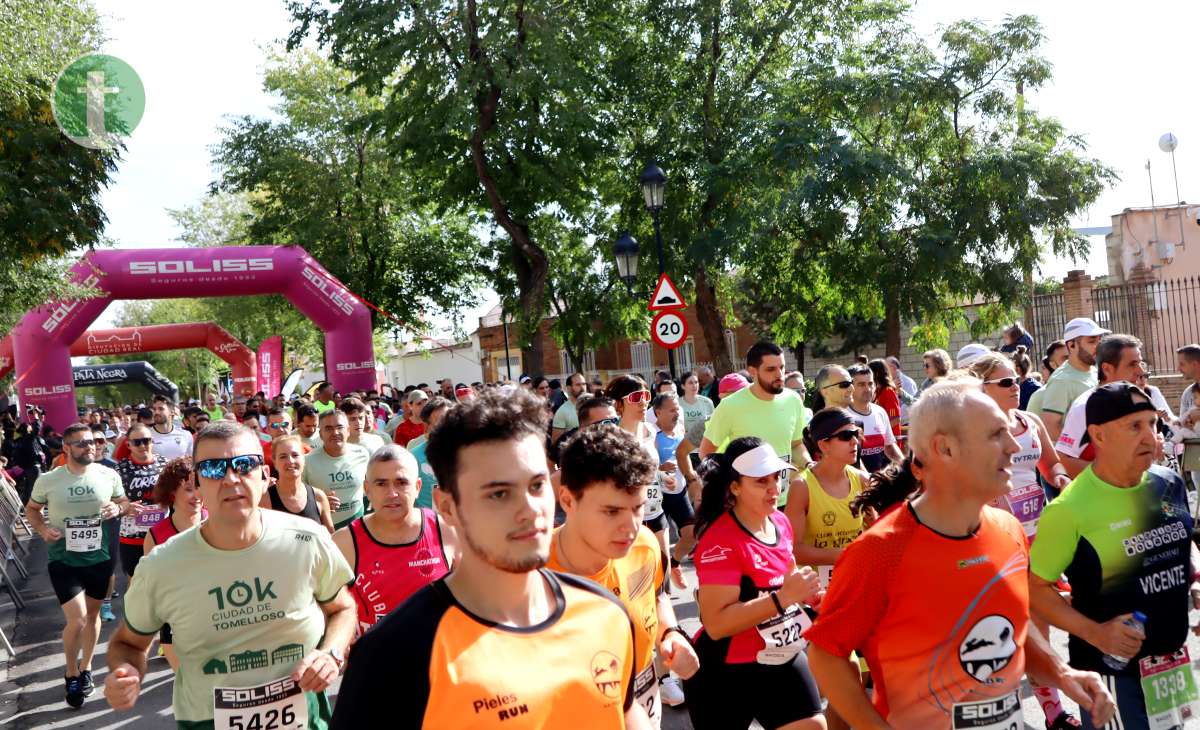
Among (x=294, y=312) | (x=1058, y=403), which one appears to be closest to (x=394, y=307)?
(x=294, y=312)

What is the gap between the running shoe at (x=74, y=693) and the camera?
7.76 metres

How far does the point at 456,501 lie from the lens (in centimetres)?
224

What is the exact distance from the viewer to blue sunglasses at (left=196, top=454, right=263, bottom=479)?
4129 mm

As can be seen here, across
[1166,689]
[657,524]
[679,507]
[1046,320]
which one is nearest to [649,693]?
[1166,689]

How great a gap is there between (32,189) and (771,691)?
444 inches

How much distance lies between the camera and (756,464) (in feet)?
14.8

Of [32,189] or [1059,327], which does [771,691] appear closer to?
[32,189]

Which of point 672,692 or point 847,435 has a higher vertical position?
point 847,435

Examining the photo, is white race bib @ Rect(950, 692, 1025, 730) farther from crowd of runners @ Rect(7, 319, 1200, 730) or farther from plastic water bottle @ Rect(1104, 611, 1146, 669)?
plastic water bottle @ Rect(1104, 611, 1146, 669)

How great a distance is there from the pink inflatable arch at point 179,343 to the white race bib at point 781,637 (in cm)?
3397

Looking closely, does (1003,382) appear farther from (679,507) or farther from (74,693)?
(74,693)

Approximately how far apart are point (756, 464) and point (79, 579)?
625 cm

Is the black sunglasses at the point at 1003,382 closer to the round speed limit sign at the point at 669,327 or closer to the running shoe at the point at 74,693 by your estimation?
the running shoe at the point at 74,693

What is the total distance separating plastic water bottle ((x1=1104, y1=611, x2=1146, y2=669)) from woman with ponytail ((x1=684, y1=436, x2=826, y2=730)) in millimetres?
1088
